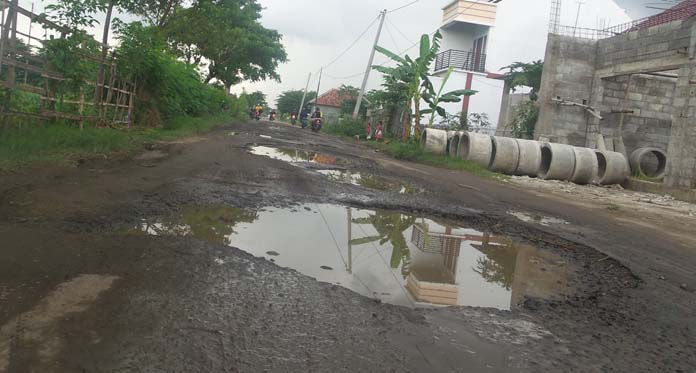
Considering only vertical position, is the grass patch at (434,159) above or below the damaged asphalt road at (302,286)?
above

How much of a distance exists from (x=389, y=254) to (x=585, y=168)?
395 inches

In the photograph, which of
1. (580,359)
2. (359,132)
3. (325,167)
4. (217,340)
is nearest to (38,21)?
(325,167)

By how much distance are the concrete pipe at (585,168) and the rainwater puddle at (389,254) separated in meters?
8.59

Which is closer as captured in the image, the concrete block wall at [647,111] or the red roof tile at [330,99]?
the concrete block wall at [647,111]

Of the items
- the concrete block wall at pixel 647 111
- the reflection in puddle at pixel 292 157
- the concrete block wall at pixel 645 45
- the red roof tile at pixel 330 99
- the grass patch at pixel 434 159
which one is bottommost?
the reflection in puddle at pixel 292 157

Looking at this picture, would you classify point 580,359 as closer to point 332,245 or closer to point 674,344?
point 674,344

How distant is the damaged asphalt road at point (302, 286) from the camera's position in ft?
6.72

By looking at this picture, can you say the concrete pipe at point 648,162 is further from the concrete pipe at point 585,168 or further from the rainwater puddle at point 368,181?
the rainwater puddle at point 368,181

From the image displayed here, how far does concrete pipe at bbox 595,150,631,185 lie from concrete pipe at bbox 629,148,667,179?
753 mm

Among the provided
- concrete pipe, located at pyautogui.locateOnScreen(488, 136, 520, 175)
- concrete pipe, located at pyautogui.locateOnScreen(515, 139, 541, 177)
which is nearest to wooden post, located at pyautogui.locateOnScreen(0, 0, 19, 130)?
concrete pipe, located at pyautogui.locateOnScreen(488, 136, 520, 175)

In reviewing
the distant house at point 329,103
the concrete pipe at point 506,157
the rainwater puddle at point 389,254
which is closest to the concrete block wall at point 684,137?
Result: the concrete pipe at point 506,157

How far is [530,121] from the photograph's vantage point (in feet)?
57.6

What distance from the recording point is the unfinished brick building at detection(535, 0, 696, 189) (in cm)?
1341

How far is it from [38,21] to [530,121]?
14.6m
